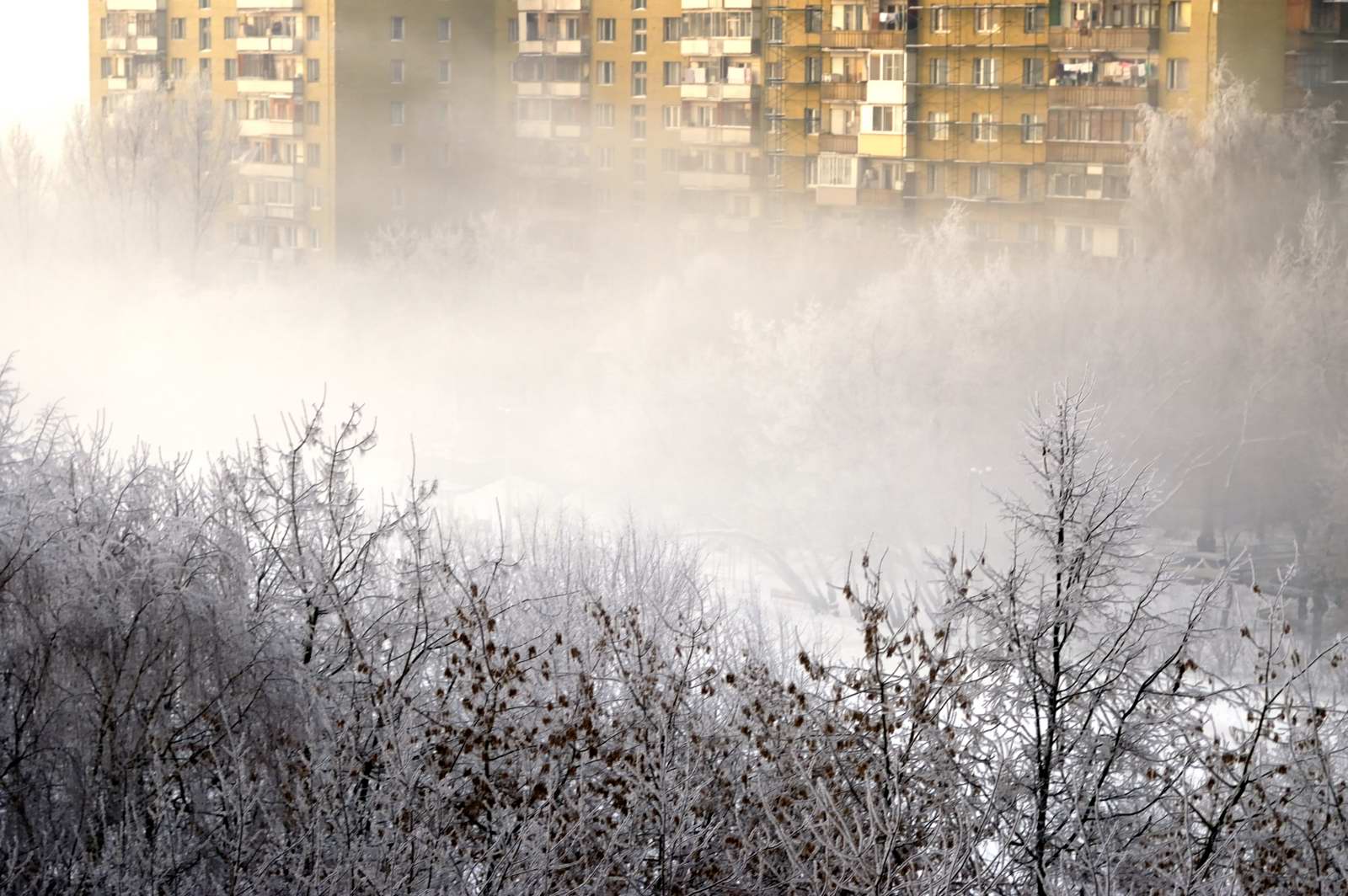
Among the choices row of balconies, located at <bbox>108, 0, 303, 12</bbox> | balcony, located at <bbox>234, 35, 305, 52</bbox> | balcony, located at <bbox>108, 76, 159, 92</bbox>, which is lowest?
balcony, located at <bbox>108, 76, 159, 92</bbox>

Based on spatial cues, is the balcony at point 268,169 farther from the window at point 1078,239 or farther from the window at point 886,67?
the window at point 1078,239

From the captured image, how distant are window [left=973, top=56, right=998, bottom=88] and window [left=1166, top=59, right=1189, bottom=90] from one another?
128 inches

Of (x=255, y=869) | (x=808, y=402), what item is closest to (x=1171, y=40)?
(x=808, y=402)

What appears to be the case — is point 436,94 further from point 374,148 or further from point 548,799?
point 548,799

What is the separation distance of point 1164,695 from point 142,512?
23.0 ft

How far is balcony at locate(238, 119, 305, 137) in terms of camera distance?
3941 centimetres

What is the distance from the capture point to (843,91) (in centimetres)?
3431

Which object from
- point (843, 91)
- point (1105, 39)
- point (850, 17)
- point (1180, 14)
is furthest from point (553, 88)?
point (1180, 14)

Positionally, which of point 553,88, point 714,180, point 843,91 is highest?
point 553,88

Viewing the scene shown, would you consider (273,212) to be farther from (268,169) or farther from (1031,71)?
(1031,71)

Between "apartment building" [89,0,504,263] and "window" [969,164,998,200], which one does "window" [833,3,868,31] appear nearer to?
"window" [969,164,998,200]

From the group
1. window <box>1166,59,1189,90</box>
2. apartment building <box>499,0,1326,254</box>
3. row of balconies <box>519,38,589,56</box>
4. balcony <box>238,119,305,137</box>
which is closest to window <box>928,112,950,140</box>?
apartment building <box>499,0,1326,254</box>

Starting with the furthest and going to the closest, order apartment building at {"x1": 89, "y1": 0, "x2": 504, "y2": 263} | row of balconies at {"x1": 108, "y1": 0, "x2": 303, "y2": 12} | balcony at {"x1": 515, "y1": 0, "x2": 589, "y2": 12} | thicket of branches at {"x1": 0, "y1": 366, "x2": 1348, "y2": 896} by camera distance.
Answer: balcony at {"x1": 515, "y1": 0, "x2": 589, "y2": 12}
row of balconies at {"x1": 108, "y1": 0, "x2": 303, "y2": 12}
apartment building at {"x1": 89, "y1": 0, "x2": 504, "y2": 263}
thicket of branches at {"x1": 0, "y1": 366, "x2": 1348, "y2": 896}

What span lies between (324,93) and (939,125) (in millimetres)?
14448
